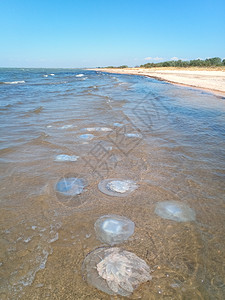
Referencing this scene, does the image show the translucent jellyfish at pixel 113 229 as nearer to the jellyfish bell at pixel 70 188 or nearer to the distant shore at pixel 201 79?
Answer: the jellyfish bell at pixel 70 188

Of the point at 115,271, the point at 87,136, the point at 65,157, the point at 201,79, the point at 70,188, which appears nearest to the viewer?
the point at 115,271

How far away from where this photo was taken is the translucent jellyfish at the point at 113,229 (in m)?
1.90

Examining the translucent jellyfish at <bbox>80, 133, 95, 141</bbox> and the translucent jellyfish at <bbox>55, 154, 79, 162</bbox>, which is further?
the translucent jellyfish at <bbox>80, 133, 95, 141</bbox>

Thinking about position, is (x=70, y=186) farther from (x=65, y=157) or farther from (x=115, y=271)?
(x=115, y=271)

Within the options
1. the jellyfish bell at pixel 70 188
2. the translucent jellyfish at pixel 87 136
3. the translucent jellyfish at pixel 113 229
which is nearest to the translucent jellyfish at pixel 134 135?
the translucent jellyfish at pixel 87 136

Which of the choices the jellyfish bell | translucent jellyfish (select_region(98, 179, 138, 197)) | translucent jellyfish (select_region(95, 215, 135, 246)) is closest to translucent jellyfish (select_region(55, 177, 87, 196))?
the jellyfish bell

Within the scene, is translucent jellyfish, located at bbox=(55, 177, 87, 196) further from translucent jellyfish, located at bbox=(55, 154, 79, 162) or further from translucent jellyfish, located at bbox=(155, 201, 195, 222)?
translucent jellyfish, located at bbox=(155, 201, 195, 222)

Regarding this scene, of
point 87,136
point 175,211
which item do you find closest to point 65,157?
point 87,136

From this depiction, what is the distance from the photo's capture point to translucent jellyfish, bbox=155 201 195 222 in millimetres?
2201

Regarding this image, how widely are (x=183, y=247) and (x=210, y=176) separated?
1639mm

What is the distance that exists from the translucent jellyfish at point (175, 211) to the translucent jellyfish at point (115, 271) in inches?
28.8

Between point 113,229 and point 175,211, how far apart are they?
32.8 inches

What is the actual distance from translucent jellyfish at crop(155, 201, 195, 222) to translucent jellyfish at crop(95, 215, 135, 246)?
0.45 meters

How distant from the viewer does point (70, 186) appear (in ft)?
9.22
